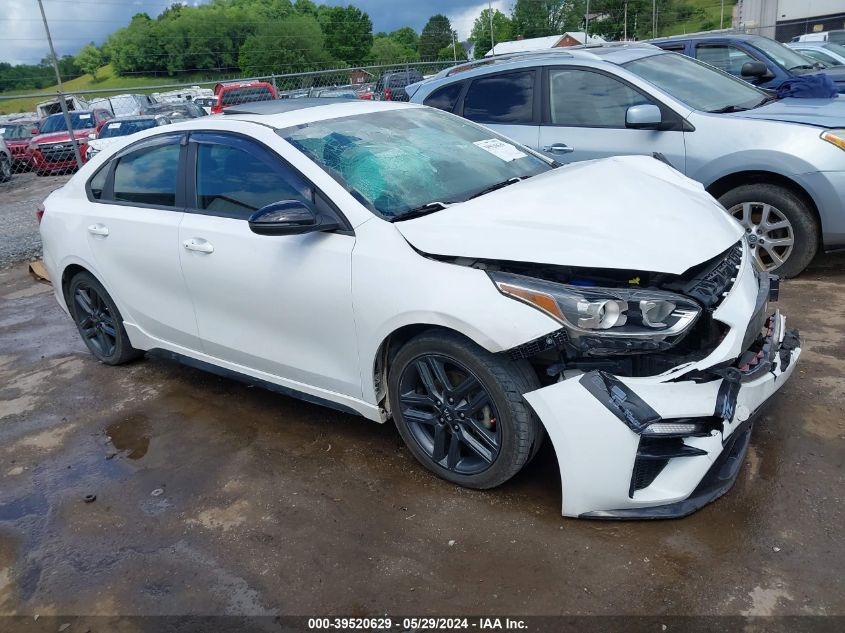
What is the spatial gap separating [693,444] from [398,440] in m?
1.55

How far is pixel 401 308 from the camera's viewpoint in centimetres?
290

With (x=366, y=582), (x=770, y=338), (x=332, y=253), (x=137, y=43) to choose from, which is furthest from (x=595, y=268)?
(x=137, y=43)

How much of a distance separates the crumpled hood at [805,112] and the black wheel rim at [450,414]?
142 inches

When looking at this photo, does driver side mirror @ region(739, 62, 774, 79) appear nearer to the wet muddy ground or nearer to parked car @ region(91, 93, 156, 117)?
the wet muddy ground

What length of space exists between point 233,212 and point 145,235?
0.76 metres

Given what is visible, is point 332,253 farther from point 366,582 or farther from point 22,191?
point 22,191

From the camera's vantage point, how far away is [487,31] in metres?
98.9

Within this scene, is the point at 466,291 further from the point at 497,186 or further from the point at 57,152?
the point at 57,152

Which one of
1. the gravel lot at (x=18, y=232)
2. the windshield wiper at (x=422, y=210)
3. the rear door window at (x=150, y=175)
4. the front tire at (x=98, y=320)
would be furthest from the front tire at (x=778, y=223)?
the gravel lot at (x=18, y=232)

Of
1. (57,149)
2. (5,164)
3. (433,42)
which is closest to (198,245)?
(57,149)

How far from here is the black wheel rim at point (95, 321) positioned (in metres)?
4.76

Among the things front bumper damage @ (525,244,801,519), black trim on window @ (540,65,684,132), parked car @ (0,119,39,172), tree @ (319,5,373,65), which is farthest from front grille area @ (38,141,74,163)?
tree @ (319,5,373,65)

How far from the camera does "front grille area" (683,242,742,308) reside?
2.65 meters

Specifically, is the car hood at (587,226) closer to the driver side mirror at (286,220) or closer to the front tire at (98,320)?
the driver side mirror at (286,220)
